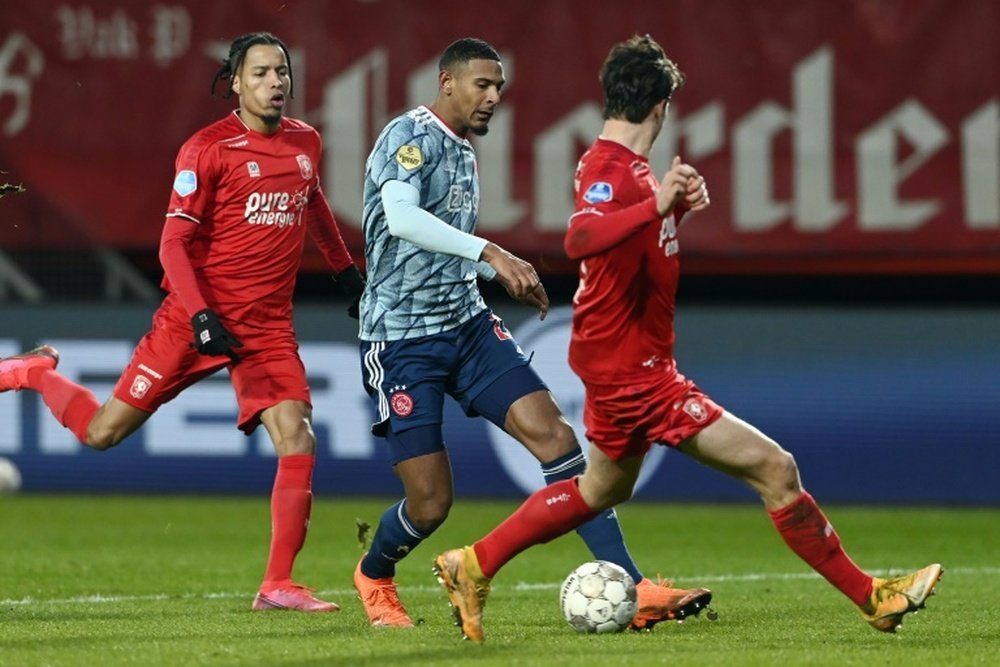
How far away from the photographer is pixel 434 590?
8.81 m

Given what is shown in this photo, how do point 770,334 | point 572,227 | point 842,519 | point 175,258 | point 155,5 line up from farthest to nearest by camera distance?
point 155,5
point 770,334
point 842,519
point 175,258
point 572,227

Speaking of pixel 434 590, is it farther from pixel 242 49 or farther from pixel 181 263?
pixel 242 49

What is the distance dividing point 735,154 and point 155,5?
4.51m

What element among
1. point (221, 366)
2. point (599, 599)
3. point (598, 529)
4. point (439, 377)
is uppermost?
point (439, 377)

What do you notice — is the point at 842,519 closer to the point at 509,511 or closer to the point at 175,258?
the point at 509,511

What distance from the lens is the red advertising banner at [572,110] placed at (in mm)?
14258

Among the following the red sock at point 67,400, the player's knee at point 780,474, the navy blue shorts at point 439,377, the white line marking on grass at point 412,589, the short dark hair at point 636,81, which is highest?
the short dark hair at point 636,81

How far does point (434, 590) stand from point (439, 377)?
1.84 metres

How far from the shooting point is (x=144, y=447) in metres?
13.8

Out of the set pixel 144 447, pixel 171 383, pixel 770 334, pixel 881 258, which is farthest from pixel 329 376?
pixel 171 383

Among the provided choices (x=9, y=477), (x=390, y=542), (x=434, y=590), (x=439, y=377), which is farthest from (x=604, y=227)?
(x=9, y=477)

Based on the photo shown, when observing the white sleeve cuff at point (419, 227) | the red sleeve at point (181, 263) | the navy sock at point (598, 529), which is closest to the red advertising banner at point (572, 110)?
the red sleeve at point (181, 263)

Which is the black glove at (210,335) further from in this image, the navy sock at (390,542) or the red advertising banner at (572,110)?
the red advertising banner at (572,110)

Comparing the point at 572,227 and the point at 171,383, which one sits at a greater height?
the point at 572,227
